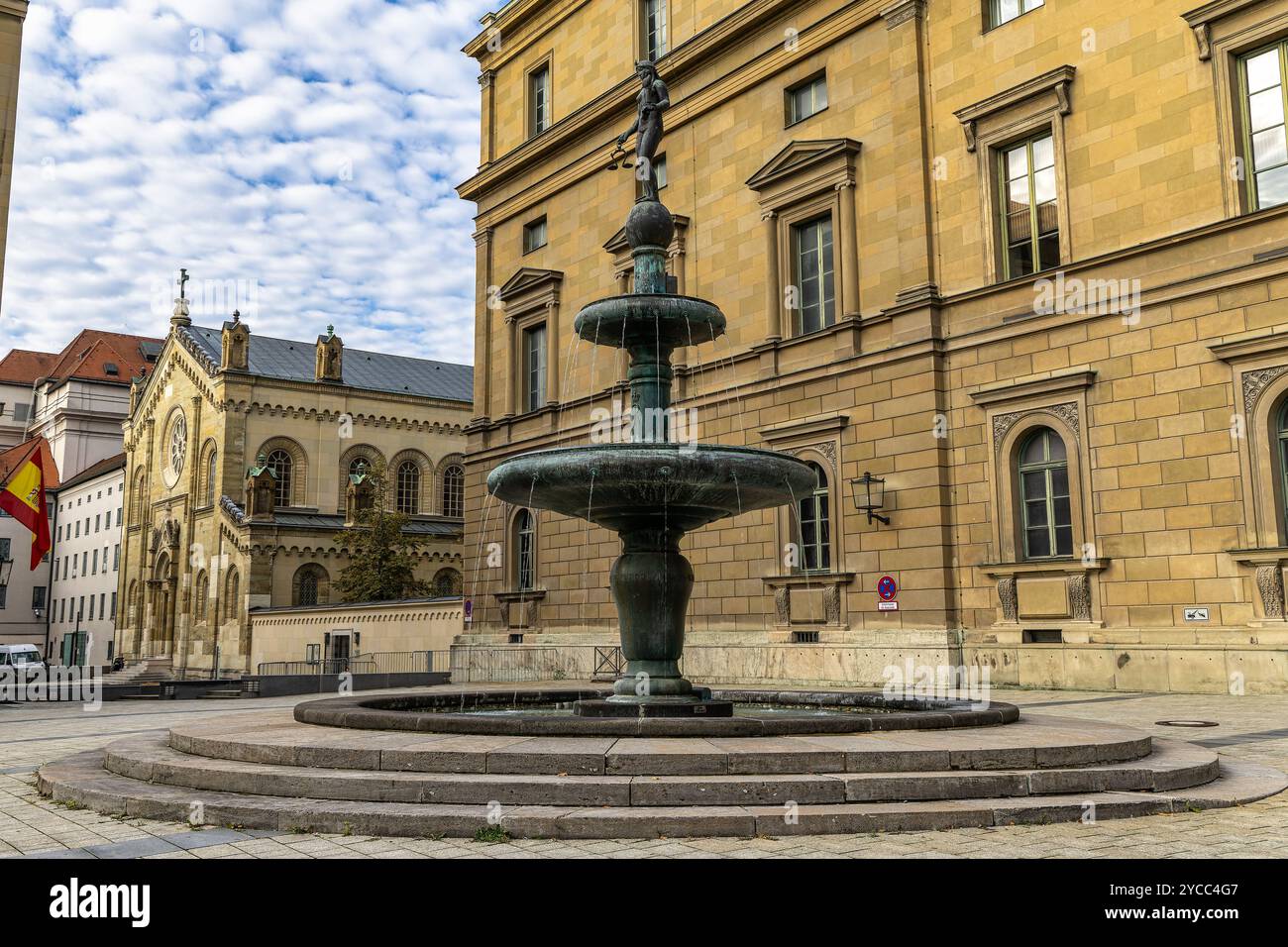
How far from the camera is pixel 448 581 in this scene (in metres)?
59.8

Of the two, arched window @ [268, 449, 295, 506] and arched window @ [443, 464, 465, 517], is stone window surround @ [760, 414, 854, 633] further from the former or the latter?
arched window @ [443, 464, 465, 517]

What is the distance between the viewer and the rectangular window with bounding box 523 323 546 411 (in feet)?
110

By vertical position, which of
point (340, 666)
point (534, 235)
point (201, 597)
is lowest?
point (340, 666)

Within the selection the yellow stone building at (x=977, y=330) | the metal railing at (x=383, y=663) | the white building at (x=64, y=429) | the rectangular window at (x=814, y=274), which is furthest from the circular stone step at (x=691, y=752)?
the white building at (x=64, y=429)

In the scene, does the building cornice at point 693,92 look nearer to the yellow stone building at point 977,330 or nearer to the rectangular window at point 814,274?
the yellow stone building at point 977,330

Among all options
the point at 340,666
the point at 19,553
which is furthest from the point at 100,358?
the point at 340,666

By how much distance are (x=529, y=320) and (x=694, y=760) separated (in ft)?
90.2

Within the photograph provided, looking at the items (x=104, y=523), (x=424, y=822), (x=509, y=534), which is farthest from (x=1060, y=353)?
(x=104, y=523)

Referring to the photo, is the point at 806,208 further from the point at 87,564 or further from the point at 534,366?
the point at 87,564

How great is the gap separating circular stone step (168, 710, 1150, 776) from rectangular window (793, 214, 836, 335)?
16304mm

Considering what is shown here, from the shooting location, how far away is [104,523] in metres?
75.2

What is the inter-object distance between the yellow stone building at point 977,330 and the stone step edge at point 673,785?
9951 mm

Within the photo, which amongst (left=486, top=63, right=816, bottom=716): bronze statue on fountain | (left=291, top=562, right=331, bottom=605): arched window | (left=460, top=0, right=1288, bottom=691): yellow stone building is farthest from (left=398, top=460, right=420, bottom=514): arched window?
(left=486, top=63, right=816, bottom=716): bronze statue on fountain

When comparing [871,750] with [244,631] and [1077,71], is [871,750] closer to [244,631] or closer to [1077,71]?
[1077,71]
